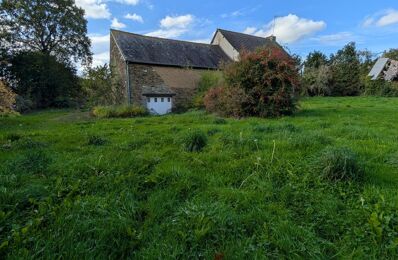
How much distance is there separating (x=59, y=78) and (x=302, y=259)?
28162 mm

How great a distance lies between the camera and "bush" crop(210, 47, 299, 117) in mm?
10438

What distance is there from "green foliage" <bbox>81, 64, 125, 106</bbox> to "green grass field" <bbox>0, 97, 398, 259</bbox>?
13.9 metres

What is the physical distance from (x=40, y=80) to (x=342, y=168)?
27201mm

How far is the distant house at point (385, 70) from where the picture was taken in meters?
29.3

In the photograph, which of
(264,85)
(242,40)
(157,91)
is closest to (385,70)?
(242,40)

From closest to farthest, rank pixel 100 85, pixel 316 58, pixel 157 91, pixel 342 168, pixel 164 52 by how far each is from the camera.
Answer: pixel 342 168 < pixel 100 85 < pixel 157 91 < pixel 164 52 < pixel 316 58

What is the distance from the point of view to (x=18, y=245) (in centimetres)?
202

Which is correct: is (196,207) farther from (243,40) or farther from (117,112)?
(243,40)

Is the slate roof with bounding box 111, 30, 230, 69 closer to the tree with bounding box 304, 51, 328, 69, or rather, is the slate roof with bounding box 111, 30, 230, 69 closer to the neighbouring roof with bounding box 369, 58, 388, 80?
the tree with bounding box 304, 51, 328, 69

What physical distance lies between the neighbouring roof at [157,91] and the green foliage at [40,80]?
10654mm

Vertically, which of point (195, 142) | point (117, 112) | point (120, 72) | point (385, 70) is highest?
point (385, 70)

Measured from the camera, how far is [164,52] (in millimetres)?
21797

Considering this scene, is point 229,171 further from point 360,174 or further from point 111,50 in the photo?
point 111,50

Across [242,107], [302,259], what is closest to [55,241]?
[302,259]
